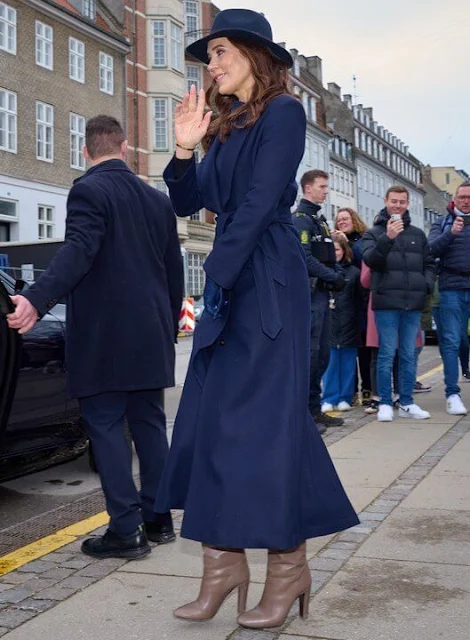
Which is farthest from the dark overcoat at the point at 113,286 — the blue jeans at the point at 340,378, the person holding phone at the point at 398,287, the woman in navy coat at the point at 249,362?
the blue jeans at the point at 340,378

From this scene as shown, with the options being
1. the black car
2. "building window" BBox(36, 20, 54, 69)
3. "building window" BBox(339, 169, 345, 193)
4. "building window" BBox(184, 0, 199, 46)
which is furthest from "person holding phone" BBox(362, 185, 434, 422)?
"building window" BBox(339, 169, 345, 193)

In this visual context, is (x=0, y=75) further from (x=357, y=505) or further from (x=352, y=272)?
(x=357, y=505)

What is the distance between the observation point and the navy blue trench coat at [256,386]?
118 inches

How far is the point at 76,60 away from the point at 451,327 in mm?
27351

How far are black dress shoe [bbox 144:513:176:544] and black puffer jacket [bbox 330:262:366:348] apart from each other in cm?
490

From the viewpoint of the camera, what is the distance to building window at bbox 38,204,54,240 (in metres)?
31.1

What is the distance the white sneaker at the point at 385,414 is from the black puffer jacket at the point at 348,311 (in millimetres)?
878

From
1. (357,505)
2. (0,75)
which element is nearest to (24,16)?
(0,75)

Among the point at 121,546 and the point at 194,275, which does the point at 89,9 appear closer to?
the point at 194,275

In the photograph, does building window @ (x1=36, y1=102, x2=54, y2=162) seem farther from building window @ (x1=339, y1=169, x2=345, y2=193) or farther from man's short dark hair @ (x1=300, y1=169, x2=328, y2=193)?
building window @ (x1=339, y1=169, x2=345, y2=193)

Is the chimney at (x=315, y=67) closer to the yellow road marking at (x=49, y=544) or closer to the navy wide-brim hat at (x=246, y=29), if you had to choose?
the yellow road marking at (x=49, y=544)

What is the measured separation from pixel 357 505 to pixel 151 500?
119 cm

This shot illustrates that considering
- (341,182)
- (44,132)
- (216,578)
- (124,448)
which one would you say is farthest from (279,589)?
(341,182)

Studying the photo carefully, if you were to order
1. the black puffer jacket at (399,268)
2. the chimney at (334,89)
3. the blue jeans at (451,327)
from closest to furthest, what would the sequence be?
1. the black puffer jacket at (399,268)
2. the blue jeans at (451,327)
3. the chimney at (334,89)
